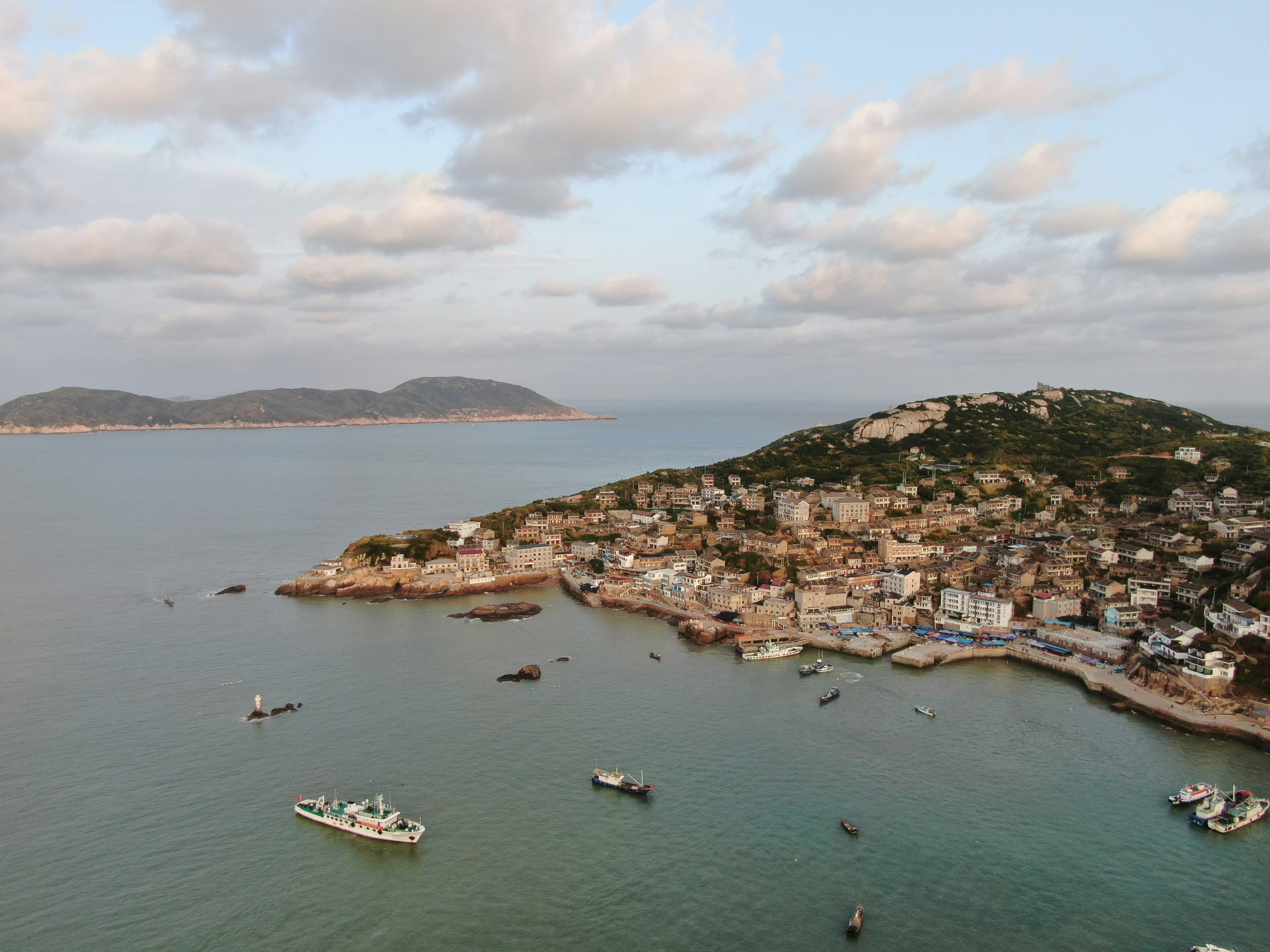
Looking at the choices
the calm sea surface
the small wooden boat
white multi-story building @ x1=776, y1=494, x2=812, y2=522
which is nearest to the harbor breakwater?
the calm sea surface

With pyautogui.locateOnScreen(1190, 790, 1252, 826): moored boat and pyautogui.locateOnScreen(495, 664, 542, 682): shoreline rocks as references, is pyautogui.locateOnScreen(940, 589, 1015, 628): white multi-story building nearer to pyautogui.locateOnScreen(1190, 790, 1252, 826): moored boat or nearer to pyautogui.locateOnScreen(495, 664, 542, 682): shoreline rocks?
pyautogui.locateOnScreen(1190, 790, 1252, 826): moored boat

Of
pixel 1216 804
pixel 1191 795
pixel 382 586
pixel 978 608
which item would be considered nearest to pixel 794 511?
pixel 978 608

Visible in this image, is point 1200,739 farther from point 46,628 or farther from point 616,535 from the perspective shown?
point 46,628

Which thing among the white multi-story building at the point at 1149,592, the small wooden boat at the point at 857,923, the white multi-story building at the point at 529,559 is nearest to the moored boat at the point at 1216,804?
the small wooden boat at the point at 857,923

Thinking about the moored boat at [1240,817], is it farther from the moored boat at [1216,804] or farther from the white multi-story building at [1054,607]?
the white multi-story building at [1054,607]

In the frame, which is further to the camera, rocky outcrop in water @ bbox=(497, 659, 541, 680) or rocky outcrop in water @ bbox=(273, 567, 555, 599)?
rocky outcrop in water @ bbox=(273, 567, 555, 599)

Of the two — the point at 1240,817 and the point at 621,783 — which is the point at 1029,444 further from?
the point at 621,783

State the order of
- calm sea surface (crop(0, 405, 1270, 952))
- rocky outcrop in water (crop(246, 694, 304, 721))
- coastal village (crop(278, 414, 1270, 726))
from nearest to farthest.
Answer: calm sea surface (crop(0, 405, 1270, 952))
rocky outcrop in water (crop(246, 694, 304, 721))
coastal village (crop(278, 414, 1270, 726))
